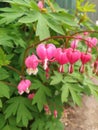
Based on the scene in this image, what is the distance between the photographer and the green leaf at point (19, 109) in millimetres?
1887

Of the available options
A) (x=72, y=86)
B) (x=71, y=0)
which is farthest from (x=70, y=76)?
(x=71, y=0)

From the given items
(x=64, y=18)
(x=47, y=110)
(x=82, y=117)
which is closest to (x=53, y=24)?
(x=64, y=18)

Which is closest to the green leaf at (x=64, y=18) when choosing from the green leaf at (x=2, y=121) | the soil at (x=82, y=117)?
the green leaf at (x=2, y=121)

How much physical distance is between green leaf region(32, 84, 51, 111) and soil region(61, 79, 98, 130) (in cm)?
85

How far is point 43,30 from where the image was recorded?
4.94ft

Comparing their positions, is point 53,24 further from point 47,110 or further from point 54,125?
point 54,125

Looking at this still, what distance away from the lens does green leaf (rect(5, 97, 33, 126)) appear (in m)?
1.89

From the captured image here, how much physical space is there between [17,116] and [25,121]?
0.18ft

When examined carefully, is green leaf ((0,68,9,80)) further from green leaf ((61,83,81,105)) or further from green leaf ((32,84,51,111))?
green leaf ((61,83,81,105))

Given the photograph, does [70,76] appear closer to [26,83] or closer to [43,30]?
[26,83]

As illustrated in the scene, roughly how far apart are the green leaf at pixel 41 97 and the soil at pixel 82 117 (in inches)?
33.4

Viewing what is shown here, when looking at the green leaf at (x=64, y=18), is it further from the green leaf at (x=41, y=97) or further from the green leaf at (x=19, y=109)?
the green leaf at (x=19, y=109)

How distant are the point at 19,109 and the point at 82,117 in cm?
103

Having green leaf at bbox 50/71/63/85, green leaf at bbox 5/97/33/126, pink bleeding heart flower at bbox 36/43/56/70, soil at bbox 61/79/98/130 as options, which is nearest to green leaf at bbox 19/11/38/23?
pink bleeding heart flower at bbox 36/43/56/70
